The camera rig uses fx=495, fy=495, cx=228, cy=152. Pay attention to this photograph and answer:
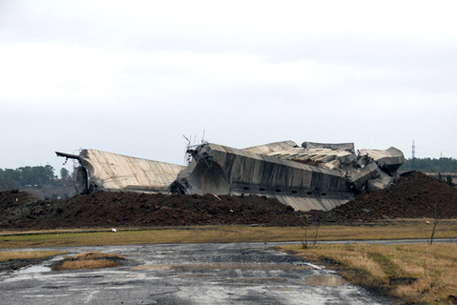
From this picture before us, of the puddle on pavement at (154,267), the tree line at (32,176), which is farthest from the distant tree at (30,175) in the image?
the puddle on pavement at (154,267)

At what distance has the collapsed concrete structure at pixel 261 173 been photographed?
3962 cm

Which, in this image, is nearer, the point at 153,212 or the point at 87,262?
the point at 87,262

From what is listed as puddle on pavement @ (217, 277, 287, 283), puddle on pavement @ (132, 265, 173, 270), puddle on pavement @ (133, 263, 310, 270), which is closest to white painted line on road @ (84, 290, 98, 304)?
puddle on pavement @ (217, 277, 287, 283)

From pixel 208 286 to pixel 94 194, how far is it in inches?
1116

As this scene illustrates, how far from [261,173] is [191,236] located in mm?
16342

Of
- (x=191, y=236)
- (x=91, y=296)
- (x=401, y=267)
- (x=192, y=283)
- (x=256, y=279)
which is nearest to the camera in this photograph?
(x=91, y=296)

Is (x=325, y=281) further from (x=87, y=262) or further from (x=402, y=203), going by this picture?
(x=402, y=203)

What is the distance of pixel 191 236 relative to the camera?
26.5m

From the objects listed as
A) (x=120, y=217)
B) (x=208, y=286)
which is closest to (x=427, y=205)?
(x=120, y=217)

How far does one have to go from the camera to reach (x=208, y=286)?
1215 cm

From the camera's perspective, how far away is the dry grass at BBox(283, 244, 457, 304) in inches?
441

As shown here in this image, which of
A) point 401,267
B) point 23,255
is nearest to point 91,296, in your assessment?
point 401,267

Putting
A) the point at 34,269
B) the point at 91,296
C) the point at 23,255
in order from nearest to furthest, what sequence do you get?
the point at 91,296 < the point at 34,269 < the point at 23,255

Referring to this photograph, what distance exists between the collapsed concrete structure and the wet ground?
21.5 metres
